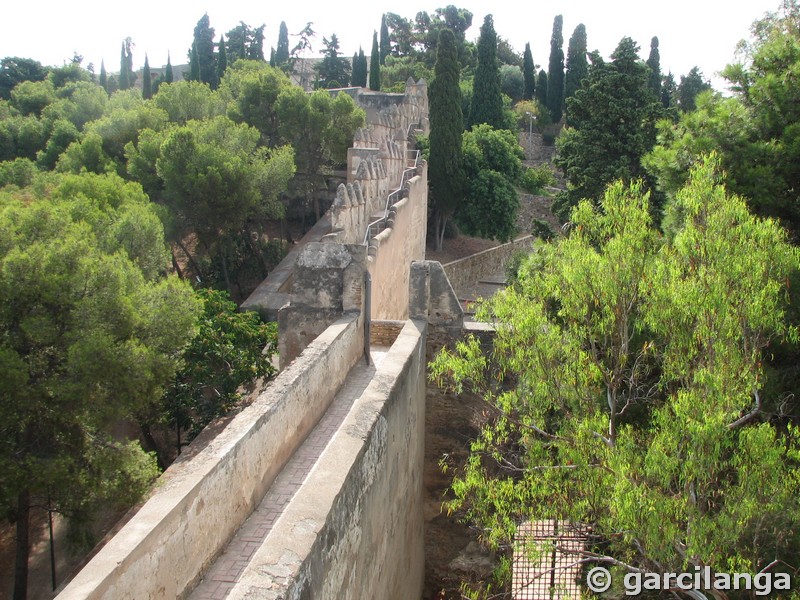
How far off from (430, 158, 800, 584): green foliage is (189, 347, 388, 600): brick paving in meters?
1.40

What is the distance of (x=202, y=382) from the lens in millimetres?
12758

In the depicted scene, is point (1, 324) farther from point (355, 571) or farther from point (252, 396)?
point (355, 571)

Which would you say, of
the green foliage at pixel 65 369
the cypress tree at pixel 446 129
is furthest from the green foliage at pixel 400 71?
the green foliage at pixel 65 369

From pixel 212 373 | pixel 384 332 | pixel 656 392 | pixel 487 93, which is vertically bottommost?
pixel 212 373

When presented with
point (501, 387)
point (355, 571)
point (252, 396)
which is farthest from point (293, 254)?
point (355, 571)

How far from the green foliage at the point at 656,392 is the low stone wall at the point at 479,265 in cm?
1814

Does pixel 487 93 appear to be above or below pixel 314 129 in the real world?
above

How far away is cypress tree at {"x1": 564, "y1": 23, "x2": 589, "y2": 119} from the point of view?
1646 inches

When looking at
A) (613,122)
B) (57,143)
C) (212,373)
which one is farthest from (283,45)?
(212,373)

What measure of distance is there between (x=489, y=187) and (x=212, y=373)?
17324mm

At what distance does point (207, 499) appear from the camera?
210 inches

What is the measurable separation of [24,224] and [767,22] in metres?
11.4

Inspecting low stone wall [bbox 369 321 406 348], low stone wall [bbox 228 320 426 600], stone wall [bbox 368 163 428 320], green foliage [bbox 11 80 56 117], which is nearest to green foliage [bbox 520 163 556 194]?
stone wall [bbox 368 163 428 320]

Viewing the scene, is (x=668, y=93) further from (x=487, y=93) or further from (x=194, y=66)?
(x=194, y=66)
